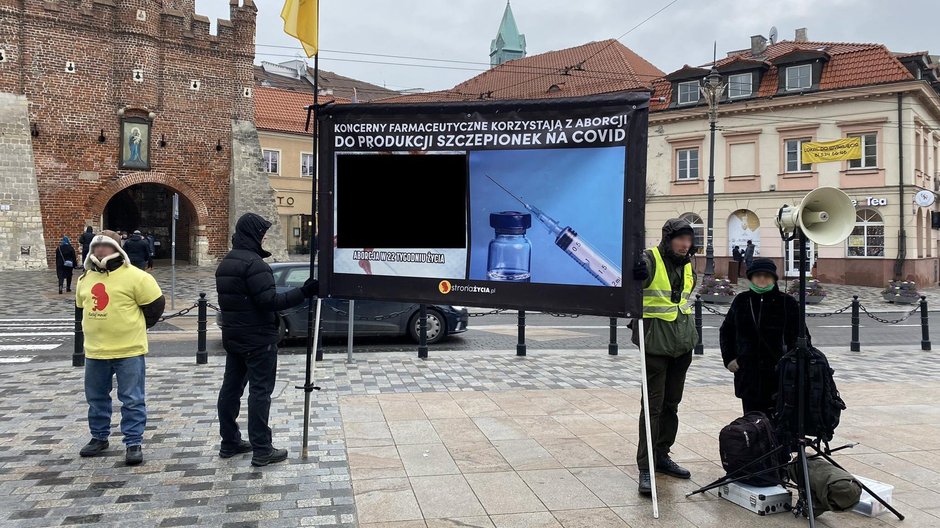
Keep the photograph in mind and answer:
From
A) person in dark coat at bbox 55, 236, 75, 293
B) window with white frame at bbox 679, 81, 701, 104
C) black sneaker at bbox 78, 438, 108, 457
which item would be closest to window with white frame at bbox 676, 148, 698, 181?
window with white frame at bbox 679, 81, 701, 104

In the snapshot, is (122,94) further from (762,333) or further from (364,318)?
(762,333)

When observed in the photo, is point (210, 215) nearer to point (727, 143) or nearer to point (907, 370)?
point (727, 143)

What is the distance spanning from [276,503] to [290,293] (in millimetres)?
1450

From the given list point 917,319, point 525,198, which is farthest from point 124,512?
point 917,319

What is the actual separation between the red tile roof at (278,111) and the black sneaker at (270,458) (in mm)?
41796

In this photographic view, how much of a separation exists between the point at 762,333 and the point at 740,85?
3250cm

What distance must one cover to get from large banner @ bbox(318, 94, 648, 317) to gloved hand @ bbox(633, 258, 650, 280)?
0.04 m

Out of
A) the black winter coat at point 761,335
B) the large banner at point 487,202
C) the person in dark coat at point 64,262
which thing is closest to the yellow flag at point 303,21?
the large banner at point 487,202

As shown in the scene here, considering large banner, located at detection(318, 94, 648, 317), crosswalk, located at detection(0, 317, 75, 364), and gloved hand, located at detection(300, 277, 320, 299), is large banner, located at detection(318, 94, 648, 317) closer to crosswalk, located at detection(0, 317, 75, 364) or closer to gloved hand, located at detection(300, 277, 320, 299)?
gloved hand, located at detection(300, 277, 320, 299)

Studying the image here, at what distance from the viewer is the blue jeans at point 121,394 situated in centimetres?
525

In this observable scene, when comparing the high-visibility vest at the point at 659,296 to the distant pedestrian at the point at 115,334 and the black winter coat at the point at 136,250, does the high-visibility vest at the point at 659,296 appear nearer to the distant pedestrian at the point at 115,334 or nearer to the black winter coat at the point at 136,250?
the distant pedestrian at the point at 115,334

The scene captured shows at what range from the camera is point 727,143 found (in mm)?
34188

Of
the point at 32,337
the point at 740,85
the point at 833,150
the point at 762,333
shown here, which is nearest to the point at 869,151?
the point at 833,150

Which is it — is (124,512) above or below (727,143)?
below
